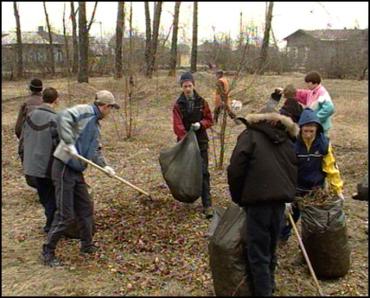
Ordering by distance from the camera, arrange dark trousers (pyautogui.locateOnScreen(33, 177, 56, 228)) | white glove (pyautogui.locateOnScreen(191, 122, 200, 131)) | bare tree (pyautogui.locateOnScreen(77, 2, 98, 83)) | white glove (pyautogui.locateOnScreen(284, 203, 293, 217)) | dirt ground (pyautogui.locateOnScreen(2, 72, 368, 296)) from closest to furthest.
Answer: dirt ground (pyautogui.locateOnScreen(2, 72, 368, 296)), white glove (pyautogui.locateOnScreen(284, 203, 293, 217)), dark trousers (pyautogui.locateOnScreen(33, 177, 56, 228)), white glove (pyautogui.locateOnScreen(191, 122, 200, 131)), bare tree (pyautogui.locateOnScreen(77, 2, 98, 83))

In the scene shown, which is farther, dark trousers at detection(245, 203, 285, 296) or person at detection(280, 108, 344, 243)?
person at detection(280, 108, 344, 243)

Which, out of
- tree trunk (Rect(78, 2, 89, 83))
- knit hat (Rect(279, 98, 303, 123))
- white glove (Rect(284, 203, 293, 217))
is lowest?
white glove (Rect(284, 203, 293, 217))

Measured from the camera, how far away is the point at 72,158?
3756 mm

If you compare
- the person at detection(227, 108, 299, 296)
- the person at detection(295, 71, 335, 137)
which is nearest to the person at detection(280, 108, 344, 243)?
the person at detection(227, 108, 299, 296)

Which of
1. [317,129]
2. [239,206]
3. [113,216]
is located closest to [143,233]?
[113,216]

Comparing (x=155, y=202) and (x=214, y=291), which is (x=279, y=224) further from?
(x=155, y=202)

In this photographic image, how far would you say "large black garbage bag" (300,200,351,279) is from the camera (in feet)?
12.1

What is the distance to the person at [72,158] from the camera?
3.69 m

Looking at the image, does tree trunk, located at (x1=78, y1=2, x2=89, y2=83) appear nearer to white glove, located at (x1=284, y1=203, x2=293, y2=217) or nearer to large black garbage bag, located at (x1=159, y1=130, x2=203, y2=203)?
large black garbage bag, located at (x1=159, y1=130, x2=203, y2=203)

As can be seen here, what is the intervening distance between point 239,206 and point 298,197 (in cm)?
75

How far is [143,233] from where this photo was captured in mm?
4605

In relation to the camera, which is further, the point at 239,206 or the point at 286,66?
the point at 286,66

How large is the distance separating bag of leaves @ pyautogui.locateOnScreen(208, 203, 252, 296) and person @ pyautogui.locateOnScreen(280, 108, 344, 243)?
69 cm

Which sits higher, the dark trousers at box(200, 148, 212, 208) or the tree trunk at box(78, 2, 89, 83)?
the tree trunk at box(78, 2, 89, 83)
